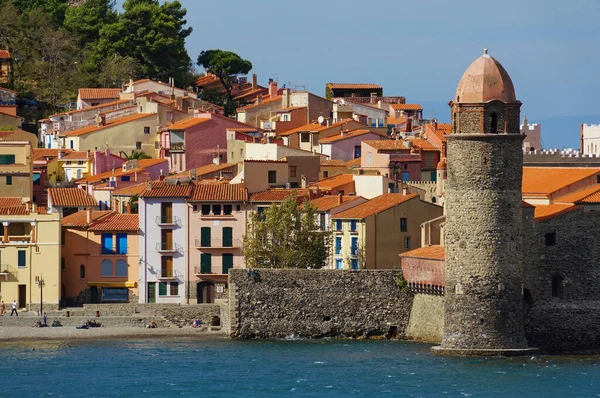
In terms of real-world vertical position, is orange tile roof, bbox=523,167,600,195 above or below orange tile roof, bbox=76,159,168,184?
below

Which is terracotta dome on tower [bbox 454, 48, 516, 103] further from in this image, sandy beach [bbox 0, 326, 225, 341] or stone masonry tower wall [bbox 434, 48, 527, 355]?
sandy beach [bbox 0, 326, 225, 341]

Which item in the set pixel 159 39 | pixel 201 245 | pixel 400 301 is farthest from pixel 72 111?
pixel 400 301

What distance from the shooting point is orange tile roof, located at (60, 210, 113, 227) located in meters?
79.6

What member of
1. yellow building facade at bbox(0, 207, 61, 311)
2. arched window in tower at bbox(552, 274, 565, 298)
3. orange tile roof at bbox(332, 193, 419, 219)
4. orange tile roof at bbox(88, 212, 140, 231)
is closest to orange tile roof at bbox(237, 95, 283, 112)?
orange tile roof at bbox(88, 212, 140, 231)

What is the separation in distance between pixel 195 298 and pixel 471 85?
17.0 metres

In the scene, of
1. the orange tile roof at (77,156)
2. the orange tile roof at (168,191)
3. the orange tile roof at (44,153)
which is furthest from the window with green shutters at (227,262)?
the orange tile roof at (44,153)

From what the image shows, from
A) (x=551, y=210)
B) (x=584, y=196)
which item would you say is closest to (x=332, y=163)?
(x=584, y=196)

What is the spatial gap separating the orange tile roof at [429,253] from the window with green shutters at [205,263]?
9.16 meters

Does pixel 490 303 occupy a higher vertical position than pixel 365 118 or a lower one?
lower

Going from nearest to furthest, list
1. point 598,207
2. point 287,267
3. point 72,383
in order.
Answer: point 72,383 < point 598,207 < point 287,267

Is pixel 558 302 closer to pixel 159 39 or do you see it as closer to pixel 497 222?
pixel 497 222

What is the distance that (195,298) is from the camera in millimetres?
78562

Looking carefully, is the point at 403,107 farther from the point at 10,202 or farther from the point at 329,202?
the point at 10,202

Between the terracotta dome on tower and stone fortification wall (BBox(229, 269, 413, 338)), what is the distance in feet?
26.0
